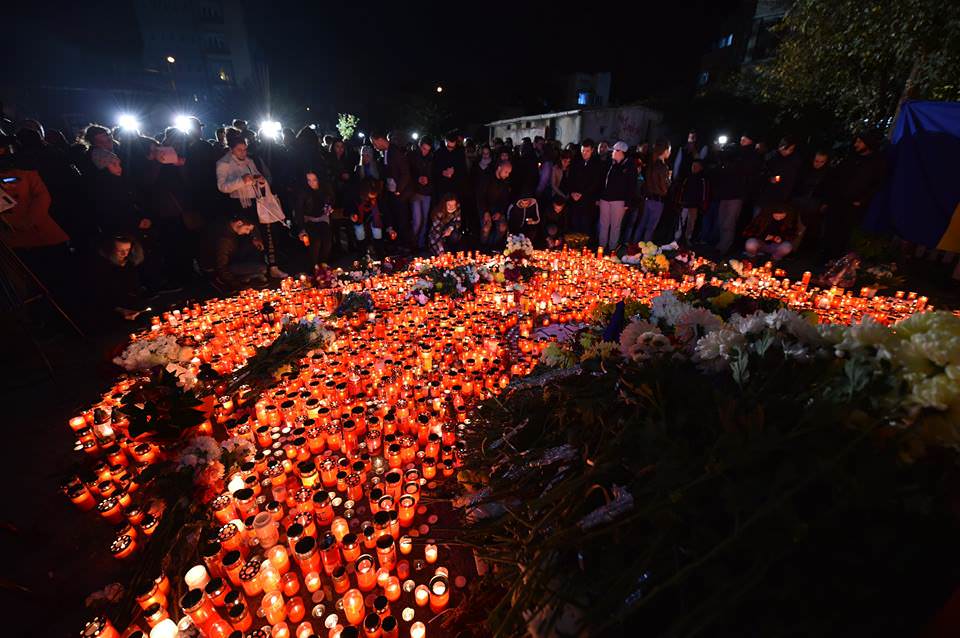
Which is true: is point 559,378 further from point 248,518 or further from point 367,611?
point 248,518

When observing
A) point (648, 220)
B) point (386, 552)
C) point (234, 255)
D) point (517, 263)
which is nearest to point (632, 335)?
point (386, 552)

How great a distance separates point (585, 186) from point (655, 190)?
145 cm

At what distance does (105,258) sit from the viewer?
5.34 meters

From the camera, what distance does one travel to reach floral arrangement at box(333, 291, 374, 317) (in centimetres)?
502

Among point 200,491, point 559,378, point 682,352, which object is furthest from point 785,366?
point 200,491

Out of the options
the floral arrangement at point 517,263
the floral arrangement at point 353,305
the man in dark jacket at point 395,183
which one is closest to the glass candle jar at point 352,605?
Result: the floral arrangement at point 353,305

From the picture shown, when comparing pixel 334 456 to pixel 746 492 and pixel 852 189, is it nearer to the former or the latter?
pixel 746 492

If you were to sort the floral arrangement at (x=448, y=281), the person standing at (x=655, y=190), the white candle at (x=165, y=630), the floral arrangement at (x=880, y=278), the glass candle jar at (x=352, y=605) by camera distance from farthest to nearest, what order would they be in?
the person standing at (x=655, y=190) → the floral arrangement at (x=880, y=278) → the floral arrangement at (x=448, y=281) → the glass candle jar at (x=352, y=605) → the white candle at (x=165, y=630)

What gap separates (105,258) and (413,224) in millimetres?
5094

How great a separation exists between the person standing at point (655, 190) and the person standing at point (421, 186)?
4648 mm

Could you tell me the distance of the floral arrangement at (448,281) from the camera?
551cm

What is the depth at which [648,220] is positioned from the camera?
29.1ft

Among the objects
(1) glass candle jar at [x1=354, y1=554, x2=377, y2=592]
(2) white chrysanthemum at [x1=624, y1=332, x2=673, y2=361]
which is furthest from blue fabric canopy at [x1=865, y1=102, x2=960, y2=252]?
(1) glass candle jar at [x1=354, y1=554, x2=377, y2=592]

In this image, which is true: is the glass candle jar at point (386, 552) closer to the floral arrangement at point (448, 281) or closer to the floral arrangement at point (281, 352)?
the floral arrangement at point (281, 352)
